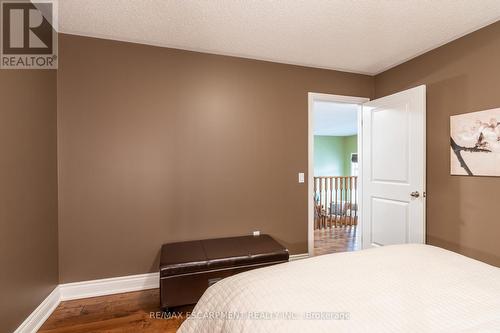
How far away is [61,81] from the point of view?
2.21 metres

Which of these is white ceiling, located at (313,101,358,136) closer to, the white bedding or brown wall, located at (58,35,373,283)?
brown wall, located at (58,35,373,283)

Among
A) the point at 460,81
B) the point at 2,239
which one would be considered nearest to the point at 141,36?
the point at 2,239

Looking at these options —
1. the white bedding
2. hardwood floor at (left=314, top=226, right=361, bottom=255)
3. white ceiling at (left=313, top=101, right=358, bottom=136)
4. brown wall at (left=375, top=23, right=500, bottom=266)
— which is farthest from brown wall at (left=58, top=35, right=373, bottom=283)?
white ceiling at (left=313, top=101, right=358, bottom=136)

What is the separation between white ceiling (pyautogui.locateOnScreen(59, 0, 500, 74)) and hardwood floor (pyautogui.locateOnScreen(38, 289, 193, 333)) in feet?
8.03

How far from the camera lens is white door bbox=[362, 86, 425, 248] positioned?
2.46 meters

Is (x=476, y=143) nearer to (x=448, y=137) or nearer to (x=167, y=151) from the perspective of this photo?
(x=448, y=137)

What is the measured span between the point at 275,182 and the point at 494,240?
1983 mm

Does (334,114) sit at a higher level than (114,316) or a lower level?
higher

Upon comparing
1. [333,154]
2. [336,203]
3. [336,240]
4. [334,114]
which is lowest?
[336,240]

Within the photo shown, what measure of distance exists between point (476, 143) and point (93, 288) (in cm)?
372

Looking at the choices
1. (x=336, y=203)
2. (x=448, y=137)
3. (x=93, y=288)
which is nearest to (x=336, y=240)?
(x=336, y=203)

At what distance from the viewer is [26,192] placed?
5.56 feet

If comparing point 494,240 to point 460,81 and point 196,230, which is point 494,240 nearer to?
point 460,81

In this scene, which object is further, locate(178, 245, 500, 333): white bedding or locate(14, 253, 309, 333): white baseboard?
locate(14, 253, 309, 333): white baseboard
